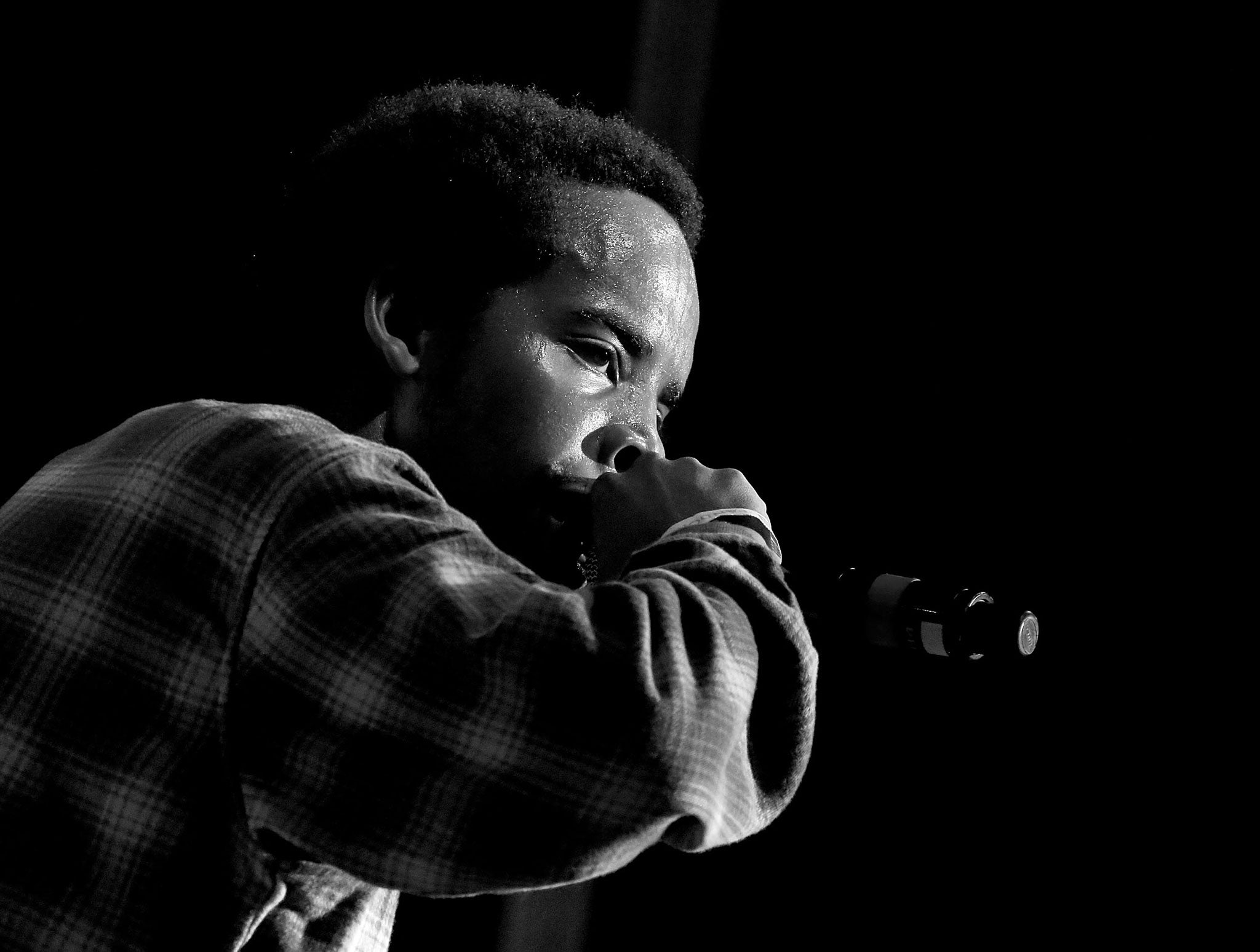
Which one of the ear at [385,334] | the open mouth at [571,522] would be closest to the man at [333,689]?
the open mouth at [571,522]

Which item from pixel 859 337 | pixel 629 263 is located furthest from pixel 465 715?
pixel 859 337

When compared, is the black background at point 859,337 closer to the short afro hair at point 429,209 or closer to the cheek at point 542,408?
the short afro hair at point 429,209

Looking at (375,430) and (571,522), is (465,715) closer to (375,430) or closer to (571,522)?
(571,522)

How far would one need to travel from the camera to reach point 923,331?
2.11 metres

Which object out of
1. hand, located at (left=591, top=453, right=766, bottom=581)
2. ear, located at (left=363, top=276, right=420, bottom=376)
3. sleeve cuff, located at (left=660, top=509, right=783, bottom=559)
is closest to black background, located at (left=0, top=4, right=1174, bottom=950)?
ear, located at (left=363, top=276, right=420, bottom=376)

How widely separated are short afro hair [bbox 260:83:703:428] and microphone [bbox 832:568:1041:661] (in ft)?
1.61

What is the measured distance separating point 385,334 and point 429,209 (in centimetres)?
19

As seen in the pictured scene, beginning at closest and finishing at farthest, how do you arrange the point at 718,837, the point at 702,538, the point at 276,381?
the point at 718,837
the point at 702,538
the point at 276,381

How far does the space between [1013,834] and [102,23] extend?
170cm

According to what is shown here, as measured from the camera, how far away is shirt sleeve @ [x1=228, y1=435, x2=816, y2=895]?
29.6 inches

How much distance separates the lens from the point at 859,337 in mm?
2225

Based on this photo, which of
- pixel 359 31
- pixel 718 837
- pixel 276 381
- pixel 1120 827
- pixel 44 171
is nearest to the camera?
pixel 718 837

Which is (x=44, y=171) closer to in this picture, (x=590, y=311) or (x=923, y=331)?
(x=590, y=311)

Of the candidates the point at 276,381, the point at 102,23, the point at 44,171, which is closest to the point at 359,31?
the point at 102,23
